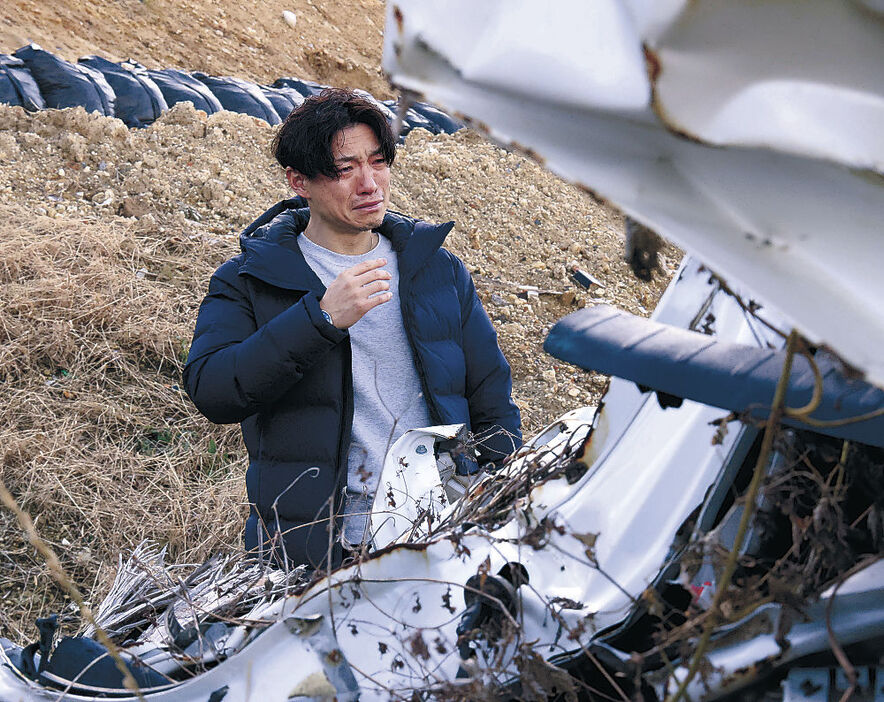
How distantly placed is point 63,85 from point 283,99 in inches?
75.4

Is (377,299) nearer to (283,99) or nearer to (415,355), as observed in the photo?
(415,355)

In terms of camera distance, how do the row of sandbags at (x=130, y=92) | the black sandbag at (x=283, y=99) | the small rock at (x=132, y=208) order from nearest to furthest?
1. the small rock at (x=132, y=208)
2. the row of sandbags at (x=130, y=92)
3. the black sandbag at (x=283, y=99)

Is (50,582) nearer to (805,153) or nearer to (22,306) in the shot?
(22,306)

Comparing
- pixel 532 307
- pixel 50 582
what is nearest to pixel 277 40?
pixel 532 307

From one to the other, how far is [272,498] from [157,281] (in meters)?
2.95

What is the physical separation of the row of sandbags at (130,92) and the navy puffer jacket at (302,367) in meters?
3.46

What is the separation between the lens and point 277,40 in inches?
474

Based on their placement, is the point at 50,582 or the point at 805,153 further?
the point at 50,582

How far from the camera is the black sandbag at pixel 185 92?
7105 mm

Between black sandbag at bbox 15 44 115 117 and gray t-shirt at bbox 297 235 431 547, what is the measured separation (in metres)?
4.57

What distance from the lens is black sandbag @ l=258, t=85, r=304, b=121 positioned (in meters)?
7.52

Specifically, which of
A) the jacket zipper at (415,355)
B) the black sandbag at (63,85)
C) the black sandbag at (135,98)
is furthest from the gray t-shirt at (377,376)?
the black sandbag at (135,98)

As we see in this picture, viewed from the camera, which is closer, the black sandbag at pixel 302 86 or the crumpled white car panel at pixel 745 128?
the crumpled white car panel at pixel 745 128

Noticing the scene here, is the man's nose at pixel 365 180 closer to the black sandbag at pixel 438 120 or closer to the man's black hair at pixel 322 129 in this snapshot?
the man's black hair at pixel 322 129
